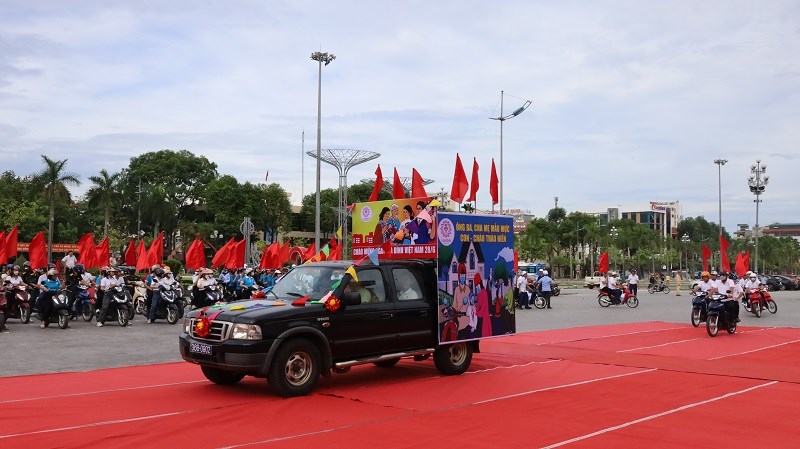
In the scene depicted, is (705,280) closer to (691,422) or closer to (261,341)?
(691,422)

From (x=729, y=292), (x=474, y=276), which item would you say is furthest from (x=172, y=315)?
(x=729, y=292)

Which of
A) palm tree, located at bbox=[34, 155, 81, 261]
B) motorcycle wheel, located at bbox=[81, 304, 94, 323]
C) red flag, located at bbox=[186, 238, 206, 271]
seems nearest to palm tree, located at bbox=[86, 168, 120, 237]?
palm tree, located at bbox=[34, 155, 81, 261]

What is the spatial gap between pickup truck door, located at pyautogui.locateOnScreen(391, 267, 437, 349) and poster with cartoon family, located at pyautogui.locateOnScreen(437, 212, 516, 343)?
0.19m

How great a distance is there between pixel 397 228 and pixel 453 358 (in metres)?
2.20

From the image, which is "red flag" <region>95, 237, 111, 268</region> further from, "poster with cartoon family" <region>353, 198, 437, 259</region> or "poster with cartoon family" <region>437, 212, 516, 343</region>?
"poster with cartoon family" <region>437, 212, 516, 343</region>

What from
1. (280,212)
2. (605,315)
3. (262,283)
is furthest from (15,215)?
(605,315)

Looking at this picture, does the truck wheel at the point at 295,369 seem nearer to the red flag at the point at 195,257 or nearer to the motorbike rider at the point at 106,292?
the motorbike rider at the point at 106,292

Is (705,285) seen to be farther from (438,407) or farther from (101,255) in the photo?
(101,255)

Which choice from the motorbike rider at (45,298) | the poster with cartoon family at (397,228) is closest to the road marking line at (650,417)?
the poster with cartoon family at (397,228)

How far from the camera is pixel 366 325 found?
10.5 m

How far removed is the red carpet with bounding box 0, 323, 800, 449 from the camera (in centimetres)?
739

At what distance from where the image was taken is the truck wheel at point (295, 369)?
939cm

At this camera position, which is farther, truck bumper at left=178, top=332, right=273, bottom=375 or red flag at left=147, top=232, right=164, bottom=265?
red flag at left=147, top=232, right=164, bottom=265

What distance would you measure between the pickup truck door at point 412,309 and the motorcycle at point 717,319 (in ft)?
33.4
